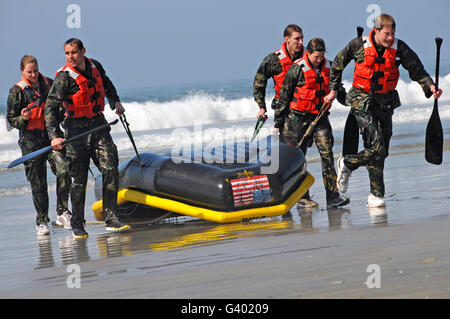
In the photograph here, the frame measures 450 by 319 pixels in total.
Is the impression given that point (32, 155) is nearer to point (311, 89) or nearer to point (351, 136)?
point (311, 89)

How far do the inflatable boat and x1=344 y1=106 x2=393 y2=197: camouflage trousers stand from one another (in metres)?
0.58

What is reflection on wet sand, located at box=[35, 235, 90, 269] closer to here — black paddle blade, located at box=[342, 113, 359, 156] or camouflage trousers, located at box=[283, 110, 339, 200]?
→ camouflage trousers, located at box=[283, 110, 339, 200]

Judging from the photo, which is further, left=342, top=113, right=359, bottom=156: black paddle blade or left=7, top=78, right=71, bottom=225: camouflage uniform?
left=7, top=78, right=71, bottom=225: camouflage uniform

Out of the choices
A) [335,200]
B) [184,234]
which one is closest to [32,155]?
[184,234]

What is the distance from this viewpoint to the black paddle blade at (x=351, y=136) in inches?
281

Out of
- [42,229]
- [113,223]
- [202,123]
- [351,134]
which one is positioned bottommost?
[202,123]

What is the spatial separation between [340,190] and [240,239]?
1744 millimetres

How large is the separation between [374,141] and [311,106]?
75 centimetres

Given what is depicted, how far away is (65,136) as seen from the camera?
21.7 ft

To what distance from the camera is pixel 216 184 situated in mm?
6539

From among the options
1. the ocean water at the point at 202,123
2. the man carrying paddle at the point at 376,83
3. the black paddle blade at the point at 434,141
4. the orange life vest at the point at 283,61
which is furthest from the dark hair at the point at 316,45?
the ocean water at the point at 202,123

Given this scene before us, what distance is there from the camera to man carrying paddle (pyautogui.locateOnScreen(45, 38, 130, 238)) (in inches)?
255

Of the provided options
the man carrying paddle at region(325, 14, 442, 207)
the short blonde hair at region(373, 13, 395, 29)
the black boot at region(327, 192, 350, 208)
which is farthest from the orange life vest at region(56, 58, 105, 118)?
the short blonde hair at region(373, 13, 395, 29)
